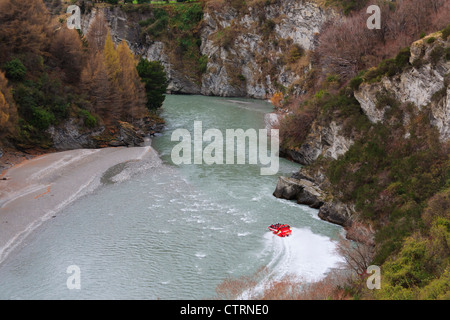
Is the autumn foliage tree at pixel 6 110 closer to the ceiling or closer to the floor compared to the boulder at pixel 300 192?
closer to the ceiling

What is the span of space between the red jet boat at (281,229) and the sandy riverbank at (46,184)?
15.7 metres

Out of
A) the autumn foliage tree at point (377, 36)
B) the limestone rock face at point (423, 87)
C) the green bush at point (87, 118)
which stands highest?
the autumn foliage tree at point (377, 36)

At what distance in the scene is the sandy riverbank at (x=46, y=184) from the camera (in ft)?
91.4

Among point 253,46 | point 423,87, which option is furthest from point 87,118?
point 253,46

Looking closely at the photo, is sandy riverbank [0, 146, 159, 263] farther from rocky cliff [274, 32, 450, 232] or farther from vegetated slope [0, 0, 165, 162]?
rocky cliff [274, 32, 450, 232]

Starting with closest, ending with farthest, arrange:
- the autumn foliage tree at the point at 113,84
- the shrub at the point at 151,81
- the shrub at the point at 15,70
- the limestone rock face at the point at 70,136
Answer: the shrub at the point at 15,70 < the limestone rock face at the point at 70,136 < the autumn foliage tree at the point at 113,84 < the shrub at the point at 151,81

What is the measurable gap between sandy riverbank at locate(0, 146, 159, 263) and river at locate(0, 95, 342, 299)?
1.07 meters

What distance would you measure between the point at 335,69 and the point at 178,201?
79.2ft

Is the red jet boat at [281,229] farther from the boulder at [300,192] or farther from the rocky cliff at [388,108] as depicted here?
the boulder at [300,192]

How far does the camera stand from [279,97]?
7675 cm

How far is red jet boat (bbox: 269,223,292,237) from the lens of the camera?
27341 mm

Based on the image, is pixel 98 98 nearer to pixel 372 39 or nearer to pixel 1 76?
pixel 1 76

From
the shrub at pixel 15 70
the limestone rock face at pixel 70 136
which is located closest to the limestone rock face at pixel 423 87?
the limestone rock face at pixel 70 136

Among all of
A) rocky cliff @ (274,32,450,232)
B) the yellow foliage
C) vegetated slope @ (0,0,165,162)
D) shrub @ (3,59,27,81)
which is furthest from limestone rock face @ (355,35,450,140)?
shrub @ (3,59,27,81)
